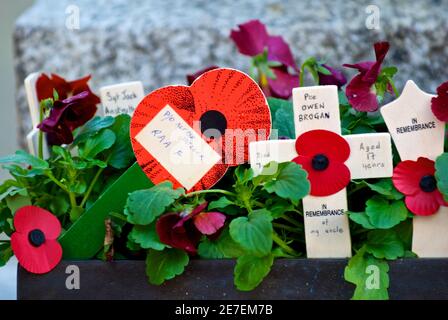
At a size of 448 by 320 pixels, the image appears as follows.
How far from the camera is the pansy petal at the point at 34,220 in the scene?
1.01 meters

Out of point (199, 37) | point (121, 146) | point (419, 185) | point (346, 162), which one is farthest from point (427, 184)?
point (199, 37)

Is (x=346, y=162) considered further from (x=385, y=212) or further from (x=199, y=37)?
(x=199, y=37)

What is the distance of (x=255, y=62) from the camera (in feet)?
4.45

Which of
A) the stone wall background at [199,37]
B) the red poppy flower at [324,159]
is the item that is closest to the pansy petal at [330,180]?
the red poppy flower at [324,159]

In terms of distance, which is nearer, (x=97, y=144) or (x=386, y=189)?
(x=386, y=189)

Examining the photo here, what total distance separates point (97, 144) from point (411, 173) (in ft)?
1.56

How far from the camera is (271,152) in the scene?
37.9 inches

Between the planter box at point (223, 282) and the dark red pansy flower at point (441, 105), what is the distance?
0.64ft

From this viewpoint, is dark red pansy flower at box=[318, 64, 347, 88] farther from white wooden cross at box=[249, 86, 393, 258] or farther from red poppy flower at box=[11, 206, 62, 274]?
red poppy flower at box=[11, 206, 62, 274]

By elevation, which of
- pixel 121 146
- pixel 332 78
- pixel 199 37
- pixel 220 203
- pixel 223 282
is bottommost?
pixel 223 282

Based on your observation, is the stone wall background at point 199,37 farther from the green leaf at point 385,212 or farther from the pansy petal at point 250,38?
the green leaf at point 385,212

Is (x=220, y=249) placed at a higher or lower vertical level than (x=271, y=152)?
lower

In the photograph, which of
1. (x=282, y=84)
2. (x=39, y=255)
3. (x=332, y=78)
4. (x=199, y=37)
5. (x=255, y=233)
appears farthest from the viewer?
(x=199, y=37)

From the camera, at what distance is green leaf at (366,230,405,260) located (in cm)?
92
